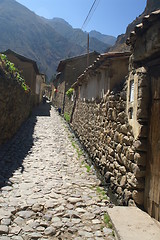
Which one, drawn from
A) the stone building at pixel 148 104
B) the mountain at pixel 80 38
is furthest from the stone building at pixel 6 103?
the mountain at pixel 80 38

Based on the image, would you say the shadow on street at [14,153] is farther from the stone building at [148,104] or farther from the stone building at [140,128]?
the stone building at [148,104]

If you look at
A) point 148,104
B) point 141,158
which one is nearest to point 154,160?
point 141,158

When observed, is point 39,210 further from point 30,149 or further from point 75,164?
point 30,149

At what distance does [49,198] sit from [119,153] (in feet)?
5.35

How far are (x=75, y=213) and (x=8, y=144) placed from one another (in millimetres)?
5320

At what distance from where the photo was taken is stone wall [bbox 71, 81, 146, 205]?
11.0ft

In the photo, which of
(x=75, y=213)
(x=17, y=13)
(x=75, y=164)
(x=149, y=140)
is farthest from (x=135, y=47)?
(x=17, y=13)

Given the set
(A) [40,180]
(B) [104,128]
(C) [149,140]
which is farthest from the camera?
(B) [104,128]

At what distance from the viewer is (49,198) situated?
162 inches

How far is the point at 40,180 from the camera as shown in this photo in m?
5.01

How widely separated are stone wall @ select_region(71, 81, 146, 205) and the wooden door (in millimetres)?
154

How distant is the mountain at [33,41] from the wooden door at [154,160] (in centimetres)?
9790

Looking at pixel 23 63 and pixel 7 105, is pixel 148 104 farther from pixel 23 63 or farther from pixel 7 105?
pixel 23 63

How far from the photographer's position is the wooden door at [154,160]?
2939 millimetres
